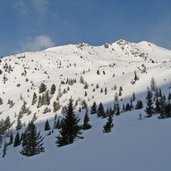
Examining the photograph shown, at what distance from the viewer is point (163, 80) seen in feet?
481

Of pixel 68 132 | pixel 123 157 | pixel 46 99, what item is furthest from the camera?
pixel 46 99

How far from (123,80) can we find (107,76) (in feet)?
97.1

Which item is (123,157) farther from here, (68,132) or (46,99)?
(46,99)

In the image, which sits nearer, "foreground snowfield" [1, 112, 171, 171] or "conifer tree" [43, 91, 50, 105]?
"foreground snowfield" [1, 112, 171, 171]

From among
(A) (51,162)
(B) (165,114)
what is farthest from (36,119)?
(A) (51,162)

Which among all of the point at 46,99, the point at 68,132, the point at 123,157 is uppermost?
the point at 46,99

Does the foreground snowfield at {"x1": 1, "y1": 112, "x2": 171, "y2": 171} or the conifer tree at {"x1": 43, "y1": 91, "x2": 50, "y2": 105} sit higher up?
the conifer tree at {"x1": 43, "y1": 91, "x2": 50, "y2": 105}

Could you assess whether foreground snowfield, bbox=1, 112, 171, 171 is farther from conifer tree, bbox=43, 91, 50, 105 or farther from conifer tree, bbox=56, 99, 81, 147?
conifer tree, bbox=43, 91, 50, 105

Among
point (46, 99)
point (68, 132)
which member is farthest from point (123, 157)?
point (46, 99)

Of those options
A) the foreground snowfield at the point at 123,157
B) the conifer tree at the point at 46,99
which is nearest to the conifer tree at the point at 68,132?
the foreground snowfield at the point at 123,157

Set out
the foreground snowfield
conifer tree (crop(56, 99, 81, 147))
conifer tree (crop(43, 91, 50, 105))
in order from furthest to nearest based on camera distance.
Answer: conifer tree (crop(43, 91, 50, 105)), conifer tree (crop(56, 99, 81, 147)), the foreground snowfield

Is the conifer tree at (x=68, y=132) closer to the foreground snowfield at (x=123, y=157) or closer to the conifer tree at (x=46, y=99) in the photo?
the foreground snowfield at (x=123, y=157)

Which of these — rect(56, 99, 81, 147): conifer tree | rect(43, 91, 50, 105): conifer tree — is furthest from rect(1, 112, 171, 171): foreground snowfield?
rect(43, 91, 50, 105): conifer tree

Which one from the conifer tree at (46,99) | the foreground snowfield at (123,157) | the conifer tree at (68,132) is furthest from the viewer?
the conifer tree at (46,99)
